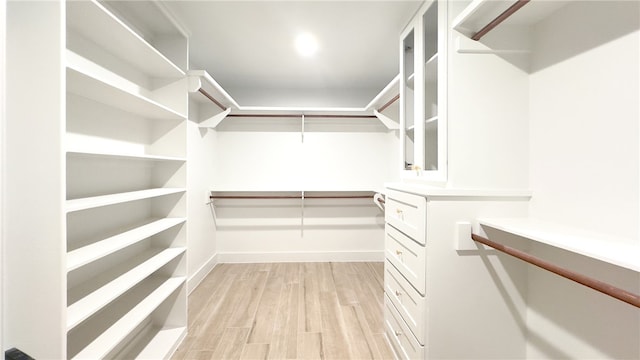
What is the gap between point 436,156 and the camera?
1.55 m

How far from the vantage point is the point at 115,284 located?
135cm

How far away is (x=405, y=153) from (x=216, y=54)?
1969mm

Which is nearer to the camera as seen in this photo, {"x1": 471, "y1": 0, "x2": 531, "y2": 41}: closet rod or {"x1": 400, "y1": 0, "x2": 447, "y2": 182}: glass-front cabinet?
{"x1": 471, "y1": 0, "x2": 531, "y2": 41}: closet rod

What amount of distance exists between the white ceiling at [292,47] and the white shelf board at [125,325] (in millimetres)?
1896

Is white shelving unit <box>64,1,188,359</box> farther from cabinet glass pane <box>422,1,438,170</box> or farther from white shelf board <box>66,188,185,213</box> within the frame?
cabinet glass pane <box>422,1,438,170</box>

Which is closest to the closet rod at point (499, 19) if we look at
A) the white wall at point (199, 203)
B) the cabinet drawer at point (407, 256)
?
the cabinet drawer at point (407, 256)

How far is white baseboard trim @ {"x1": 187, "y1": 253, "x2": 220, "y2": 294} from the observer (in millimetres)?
2623

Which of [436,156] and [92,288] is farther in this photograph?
[436,156]

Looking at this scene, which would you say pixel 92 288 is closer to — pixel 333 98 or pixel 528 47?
pixel 528 47

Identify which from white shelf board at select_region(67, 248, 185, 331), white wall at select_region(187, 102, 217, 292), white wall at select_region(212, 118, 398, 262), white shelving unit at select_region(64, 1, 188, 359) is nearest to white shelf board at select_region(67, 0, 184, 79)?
white shelving unit at select_region(64, 1, 188, 359)

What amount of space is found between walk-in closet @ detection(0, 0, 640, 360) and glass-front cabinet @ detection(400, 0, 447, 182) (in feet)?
0.05

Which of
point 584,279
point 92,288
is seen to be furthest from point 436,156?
point 92,288

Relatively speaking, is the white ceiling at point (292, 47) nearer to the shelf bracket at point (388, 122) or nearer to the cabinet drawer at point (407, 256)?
the shelf bracket at point (388, 122)

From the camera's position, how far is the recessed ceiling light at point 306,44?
221cm
